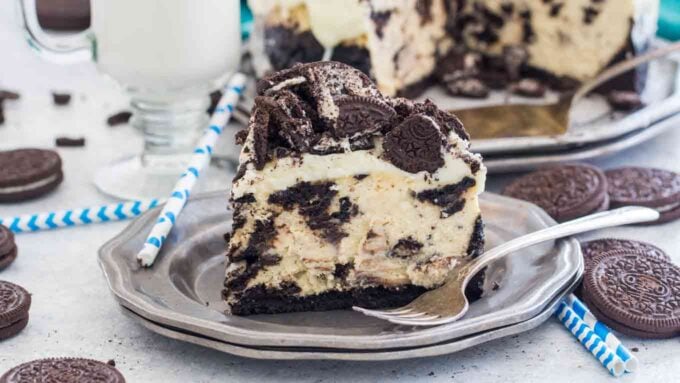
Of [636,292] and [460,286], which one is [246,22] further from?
[636,292]

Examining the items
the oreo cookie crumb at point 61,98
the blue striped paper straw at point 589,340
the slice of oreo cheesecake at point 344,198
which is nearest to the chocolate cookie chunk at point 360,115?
the slice of oreo cheesecake at point 344,198

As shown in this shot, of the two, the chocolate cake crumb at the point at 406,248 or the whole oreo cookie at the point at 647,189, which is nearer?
the chocolate cake crumb at the point at 406,248

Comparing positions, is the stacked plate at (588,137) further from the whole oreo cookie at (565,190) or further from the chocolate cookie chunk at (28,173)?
the chocolate cookie chunk at (28,173)

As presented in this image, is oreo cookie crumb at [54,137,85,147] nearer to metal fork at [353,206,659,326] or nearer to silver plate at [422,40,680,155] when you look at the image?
silver plate at [422,40,680,155]

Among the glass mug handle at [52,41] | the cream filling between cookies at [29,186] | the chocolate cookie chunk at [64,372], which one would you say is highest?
the glass mug handle at [52,41]

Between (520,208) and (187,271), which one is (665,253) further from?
(187,271)

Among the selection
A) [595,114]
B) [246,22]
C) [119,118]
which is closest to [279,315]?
[119,118]

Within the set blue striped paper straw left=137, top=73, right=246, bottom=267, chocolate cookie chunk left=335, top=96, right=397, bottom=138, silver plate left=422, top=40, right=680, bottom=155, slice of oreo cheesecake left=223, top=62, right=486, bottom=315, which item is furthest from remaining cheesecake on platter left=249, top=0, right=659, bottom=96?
chocolate cookie chunk left=335, top=96, right=397, bottom=138
